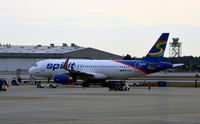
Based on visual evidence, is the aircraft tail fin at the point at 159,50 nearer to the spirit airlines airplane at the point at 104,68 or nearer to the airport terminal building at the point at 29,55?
the spirit airlines airplane at the point at 104,68

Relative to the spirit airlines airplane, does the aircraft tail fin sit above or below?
above

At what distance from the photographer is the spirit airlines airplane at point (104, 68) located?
70312mm

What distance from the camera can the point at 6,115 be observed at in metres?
25.8

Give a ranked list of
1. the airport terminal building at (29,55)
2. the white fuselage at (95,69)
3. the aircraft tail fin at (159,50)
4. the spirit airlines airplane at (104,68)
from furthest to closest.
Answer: the airport terminal building at (29,55) < the white fuselage at (95,69) < the aircraft tail fin at (159,50) < the spirit airlines airplane at (104,68)

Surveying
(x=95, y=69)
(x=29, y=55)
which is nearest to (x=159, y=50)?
(x=95, y=69)

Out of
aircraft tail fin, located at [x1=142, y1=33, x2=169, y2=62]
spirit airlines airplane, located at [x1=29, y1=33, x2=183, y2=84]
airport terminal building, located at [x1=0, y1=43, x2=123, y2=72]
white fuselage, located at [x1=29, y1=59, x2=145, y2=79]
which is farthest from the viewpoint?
airport terminal building, located at [x1=0, y1=43, x2=123, y2=72]

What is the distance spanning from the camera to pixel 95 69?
7431 centimetres

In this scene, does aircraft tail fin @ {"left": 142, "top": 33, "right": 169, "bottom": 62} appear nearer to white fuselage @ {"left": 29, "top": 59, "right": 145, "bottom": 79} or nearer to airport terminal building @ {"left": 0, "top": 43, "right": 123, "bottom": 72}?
white fuselage @ {"left": 29, "top": 59, "right": 145, "bottom": 79}

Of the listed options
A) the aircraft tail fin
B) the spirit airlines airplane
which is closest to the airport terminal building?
the spirit airlines airplane

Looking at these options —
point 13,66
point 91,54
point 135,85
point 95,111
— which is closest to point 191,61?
point 91,54

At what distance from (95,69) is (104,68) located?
146cm

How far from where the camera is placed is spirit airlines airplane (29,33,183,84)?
70.3 metres

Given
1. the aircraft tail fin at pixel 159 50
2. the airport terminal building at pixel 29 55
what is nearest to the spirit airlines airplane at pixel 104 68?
the aircraft tail fin at pixel 159 50

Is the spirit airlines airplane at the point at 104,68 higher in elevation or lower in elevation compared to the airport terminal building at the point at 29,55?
lower
